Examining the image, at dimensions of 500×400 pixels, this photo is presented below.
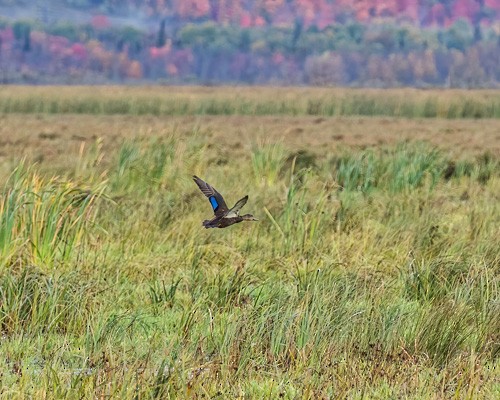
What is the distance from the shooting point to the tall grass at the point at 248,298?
4734 millimetres

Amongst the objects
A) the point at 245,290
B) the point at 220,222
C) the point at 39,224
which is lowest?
the point at 245,290

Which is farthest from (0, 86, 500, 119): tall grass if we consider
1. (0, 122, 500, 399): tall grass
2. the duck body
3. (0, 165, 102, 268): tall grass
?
the duck body

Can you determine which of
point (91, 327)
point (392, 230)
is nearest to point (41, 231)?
point (91, 327)

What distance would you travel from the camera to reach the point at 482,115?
4325cm

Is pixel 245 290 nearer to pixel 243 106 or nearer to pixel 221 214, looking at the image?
pixel 221 214

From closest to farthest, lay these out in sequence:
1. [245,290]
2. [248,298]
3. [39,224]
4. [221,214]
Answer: [221,214] < [248,298] < [245,290] < [39,224]

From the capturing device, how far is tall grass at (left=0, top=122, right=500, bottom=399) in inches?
186

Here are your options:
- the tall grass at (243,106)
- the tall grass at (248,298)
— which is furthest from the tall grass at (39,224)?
the tall grass at (243,106)

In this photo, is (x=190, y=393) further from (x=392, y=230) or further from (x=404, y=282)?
(x=392, y=230)

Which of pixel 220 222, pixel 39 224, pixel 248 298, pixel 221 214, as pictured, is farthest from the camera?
pixel 39 224

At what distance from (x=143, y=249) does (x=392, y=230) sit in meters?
2.01

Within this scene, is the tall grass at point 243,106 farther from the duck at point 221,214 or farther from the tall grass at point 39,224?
the duck at point 221,214

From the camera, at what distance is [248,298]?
646 cm

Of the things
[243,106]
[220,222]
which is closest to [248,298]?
[220,222]
